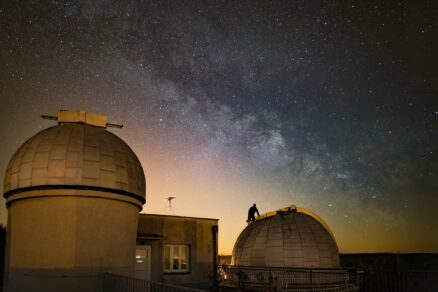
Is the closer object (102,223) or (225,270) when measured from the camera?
(102,223)

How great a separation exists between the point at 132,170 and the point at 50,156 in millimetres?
2992

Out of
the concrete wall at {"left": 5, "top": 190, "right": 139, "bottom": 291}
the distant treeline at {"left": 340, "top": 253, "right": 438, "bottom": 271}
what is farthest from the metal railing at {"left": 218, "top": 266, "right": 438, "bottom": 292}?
the distant treeline at {"left": 340, "top": 253, "right": 438, "bottom": 271}

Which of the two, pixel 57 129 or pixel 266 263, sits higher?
pixel 57 129

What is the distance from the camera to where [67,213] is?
1309cm

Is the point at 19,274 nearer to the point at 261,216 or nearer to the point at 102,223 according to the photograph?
the point at 102,223

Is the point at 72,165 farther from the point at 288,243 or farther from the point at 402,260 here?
the point at 402,260

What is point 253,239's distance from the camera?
2442cm

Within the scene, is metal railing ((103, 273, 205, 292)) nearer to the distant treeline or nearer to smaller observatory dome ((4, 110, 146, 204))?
smaller observatory dome ((4, 110, 146, 204))

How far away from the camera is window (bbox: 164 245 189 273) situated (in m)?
18.9

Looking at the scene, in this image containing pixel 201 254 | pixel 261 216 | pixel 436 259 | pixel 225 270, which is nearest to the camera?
pixel 201 254

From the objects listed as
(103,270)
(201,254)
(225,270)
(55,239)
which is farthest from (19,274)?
(225,270)

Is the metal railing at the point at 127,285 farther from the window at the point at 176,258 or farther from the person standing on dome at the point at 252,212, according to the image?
the person standing on dome at the point at 252,212

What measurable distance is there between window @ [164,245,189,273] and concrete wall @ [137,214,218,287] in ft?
0.79

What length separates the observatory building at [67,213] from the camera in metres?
12.9
